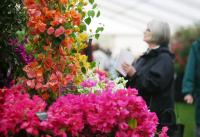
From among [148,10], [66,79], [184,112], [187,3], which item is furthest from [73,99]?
[148,10]

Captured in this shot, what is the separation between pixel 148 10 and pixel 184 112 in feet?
30.6

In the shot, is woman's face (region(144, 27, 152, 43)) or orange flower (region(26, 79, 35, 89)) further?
woman's face (region(144, 27, 152, 43))

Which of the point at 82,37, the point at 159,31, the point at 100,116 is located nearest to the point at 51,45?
the point at 82,37

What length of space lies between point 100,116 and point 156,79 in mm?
2208

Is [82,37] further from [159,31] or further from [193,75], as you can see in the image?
[193,75]

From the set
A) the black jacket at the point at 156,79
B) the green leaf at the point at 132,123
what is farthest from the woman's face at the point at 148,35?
the green leaf at the point at 132,123

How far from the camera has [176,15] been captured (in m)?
23.2

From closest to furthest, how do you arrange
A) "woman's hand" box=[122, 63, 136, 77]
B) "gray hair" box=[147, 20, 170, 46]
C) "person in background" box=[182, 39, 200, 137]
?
"woman's hand" box=[122, 63, 136, 77]
"gray hair" box=[147, 20, 170, 46]
"person in background" box=[182, 39, 200, 137]

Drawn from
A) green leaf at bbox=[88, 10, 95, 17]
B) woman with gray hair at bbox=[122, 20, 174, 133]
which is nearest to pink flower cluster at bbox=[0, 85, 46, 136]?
green leaf at bbox=[88, 10, 95, 17]

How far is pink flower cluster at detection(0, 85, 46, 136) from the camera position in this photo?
2564 millimetres

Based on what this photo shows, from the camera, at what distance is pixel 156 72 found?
15.9ft

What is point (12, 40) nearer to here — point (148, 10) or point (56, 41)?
point (56, 41)

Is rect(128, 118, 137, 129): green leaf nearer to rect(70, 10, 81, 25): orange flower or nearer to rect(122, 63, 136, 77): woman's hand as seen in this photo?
rect(70, 10, 81, 25): orange flower

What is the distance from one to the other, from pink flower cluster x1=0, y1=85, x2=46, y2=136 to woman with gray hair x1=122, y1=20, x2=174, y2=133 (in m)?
2.12
